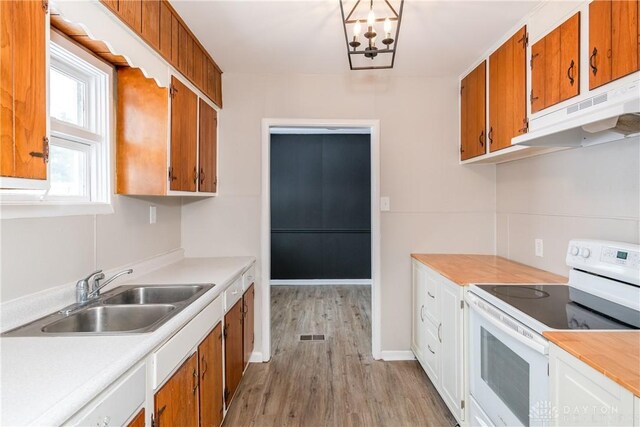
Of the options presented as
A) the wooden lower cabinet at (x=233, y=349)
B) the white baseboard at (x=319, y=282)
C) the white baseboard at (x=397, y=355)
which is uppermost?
the wooden lower cabinet at (x=233, y=349)

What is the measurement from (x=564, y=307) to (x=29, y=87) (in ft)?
7.23

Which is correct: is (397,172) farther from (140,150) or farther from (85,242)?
(85,242)

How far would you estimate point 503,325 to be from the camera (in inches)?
59.1

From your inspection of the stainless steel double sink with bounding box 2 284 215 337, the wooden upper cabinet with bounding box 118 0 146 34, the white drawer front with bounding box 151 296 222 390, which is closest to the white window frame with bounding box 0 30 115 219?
the wooden upper cabinet with bounding box 118 0 146 34

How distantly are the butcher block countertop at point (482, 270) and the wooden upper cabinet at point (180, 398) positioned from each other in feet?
4.99

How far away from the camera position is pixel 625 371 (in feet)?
3.08

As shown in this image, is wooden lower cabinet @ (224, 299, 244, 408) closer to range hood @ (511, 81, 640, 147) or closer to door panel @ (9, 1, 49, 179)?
door panel @ (9, 1, 49, 179)

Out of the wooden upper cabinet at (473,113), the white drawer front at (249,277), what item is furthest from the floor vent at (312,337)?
the wooden upper cabinet at (473,113)

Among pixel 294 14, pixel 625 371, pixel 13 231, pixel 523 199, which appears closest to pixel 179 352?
pixel 13 231

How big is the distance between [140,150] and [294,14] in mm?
1248

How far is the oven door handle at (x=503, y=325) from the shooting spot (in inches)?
49.4

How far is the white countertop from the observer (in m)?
0.76

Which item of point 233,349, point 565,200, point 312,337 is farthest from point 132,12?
point 312,337

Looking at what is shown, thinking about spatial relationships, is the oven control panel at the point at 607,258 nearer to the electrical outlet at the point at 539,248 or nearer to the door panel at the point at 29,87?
the electrical outlet at the point at 539,248
